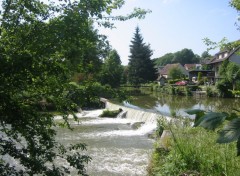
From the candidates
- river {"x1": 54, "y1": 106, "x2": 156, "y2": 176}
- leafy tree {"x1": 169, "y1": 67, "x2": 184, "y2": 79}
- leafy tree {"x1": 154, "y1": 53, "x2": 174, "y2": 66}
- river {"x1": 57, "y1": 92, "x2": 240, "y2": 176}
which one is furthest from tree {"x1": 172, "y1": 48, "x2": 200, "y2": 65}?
river {"x1": 54, "y1": 106, "x2": 156, "y2": 176}

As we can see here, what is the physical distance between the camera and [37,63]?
82.8 inches

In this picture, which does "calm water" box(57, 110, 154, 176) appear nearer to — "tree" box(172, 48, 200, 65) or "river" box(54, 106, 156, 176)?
"river" box(54, 106, 156, 176)

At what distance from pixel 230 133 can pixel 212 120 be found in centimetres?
8

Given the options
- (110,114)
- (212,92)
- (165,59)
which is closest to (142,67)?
(212,92)

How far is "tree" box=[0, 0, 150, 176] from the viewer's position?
210 centimetres

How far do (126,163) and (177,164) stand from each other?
391cm

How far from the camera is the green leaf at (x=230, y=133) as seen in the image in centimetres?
94

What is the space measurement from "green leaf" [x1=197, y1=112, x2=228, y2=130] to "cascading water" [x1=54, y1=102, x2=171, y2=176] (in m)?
6.95

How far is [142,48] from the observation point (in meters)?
55.3

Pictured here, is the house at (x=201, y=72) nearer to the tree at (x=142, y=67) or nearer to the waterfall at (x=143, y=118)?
the tree at (x=142, y=67)

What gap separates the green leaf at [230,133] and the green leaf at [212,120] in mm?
33

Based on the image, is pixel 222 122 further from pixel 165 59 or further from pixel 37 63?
pixel 165 59

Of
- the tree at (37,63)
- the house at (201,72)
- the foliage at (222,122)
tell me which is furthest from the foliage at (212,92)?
the foliage at (222,122)

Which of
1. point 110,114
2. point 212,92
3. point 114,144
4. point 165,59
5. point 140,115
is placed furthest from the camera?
point 165,59
